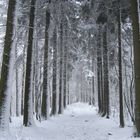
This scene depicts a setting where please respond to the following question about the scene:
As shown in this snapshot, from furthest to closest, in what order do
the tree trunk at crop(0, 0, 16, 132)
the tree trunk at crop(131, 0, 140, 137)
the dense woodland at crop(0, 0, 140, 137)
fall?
the tree trunk at crop(131, 0, 140, 137), the dense woodland at crop(0, 0, 140, 137), the tree trunk at crop(0, 0, 16, 132)

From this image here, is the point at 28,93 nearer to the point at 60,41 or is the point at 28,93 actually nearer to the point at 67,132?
the point at 67,132

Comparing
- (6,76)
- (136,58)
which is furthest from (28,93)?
(136,58)

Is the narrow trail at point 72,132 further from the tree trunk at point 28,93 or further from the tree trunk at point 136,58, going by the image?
the tree trunk at point 136,58

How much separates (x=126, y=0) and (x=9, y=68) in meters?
8.29

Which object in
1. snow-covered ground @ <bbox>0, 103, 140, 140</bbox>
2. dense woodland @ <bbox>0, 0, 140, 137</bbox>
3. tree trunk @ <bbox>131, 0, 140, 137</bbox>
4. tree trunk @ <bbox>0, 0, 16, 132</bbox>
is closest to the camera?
tree trunk @ <bbox>0, 0, 16, 132</bbox>

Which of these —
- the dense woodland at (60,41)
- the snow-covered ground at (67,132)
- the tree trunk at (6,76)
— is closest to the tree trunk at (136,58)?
the dense woodland at (60,41)

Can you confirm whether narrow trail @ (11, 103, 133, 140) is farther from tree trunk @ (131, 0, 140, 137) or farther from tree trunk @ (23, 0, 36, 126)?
tree trunk @ (131, 0, 140, 137)

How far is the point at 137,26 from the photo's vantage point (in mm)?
11000

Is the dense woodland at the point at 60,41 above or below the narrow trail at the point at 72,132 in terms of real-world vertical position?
above

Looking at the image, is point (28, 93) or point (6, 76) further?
point (28, 93)

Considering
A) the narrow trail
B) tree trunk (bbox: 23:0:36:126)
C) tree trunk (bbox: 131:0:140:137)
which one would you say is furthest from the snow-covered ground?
tree trunk (bbox: 131:0:140:137)

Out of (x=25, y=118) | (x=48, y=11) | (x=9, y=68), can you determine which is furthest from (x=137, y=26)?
(x=48, y=11)

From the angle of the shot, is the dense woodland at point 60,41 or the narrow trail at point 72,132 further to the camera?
the narrow trail at point 72,132

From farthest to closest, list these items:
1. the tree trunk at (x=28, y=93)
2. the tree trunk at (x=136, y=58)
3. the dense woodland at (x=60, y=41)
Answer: the tree trunk at (x=28, y=93)
the tree trunk at (x=136, y=58)
the dense woodland at (x=60, y=41)
